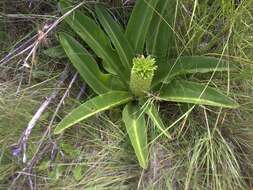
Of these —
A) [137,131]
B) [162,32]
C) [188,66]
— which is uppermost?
[162,32]

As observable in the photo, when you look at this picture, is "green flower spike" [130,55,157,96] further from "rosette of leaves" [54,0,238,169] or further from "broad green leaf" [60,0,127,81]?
"broad green leaf" [60,0,127,81]

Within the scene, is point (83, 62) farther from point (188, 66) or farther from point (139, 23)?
point (188, 66)

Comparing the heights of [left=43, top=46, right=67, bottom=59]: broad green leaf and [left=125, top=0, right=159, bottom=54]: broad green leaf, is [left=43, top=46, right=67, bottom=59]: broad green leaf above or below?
below

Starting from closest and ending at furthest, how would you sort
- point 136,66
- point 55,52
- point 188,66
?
point 136,66 → point 188,66 → point 55,52

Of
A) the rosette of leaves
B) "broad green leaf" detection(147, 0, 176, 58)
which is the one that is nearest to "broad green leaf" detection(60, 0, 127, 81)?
the rosette of leaves

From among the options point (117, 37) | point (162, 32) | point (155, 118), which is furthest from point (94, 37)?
point (155, 118)

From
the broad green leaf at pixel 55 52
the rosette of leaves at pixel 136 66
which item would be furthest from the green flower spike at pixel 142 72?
the broad green leaf at pixel 55 52
